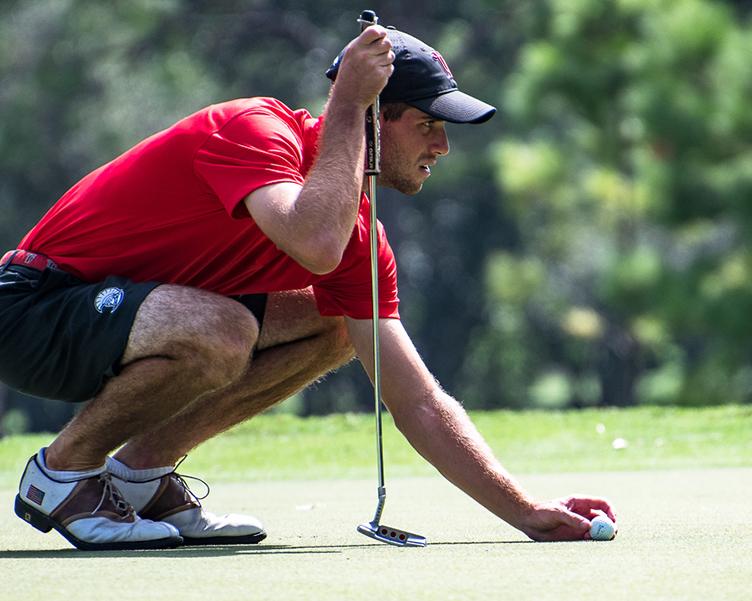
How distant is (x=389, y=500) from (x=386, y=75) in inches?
56.8

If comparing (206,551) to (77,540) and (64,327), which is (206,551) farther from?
(64,327)

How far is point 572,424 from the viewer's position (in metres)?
6.57

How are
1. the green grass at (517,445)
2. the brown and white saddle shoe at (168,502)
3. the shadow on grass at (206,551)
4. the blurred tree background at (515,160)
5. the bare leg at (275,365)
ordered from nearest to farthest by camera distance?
1. the shadow on grass at (206,551)
2. the brown and white saddle shoe at (168,502)
3. the bare leg at (275,365)
4. the green grass at (517,445)
5. the blurred tree background at (515,160)

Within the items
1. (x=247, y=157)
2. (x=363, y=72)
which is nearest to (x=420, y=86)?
(x=363, y=72)

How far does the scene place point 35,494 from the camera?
3131 mm

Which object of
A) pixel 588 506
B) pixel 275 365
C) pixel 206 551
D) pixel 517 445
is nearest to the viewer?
pixel 206 551

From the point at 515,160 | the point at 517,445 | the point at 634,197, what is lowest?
the point at 517,445

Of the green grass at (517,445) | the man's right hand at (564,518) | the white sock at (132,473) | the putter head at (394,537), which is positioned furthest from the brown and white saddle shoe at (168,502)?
the green grass at (517,445)

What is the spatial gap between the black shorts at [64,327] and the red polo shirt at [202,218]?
8cm

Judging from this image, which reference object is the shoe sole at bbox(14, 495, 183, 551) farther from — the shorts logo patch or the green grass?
the green grass

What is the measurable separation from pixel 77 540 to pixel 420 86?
113cm

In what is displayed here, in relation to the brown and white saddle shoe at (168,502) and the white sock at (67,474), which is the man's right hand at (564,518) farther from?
the white sock at (67,474)

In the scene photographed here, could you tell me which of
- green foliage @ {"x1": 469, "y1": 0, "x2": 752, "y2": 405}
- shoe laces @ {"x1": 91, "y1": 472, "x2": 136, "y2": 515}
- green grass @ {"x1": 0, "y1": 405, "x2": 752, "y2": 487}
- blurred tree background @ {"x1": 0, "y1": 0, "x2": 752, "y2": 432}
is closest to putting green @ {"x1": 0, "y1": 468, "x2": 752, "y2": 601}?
shoe laces @ {"x1": 91, "y1": 472, "x2": 136, "y2": 515}

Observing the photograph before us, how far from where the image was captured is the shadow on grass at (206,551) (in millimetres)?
2816
